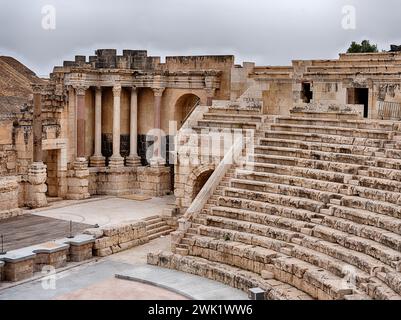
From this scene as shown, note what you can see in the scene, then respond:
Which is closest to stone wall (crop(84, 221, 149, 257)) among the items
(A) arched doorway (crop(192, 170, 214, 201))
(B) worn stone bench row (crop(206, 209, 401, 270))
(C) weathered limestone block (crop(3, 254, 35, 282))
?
(A) arched doorway (crop(192, 170, 214, 201))

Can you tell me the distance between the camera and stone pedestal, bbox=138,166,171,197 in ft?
86.3

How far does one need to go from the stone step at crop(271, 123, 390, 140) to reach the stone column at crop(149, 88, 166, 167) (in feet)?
23.4

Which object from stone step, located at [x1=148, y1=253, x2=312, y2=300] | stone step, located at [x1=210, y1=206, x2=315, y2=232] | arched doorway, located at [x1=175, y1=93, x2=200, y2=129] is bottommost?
stone step, located at [x1=148, y1=253, x2=312, y2=300]

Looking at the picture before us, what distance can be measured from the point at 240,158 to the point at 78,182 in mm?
8057

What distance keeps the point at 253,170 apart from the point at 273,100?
4683 millimetres

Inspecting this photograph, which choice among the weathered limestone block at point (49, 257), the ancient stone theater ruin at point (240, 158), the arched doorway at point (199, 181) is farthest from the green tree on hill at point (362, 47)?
the weathered limestone block at point (49, 257)

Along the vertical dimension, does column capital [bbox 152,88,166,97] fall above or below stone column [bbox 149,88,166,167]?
above

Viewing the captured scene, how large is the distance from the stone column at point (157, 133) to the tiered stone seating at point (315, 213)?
22.8 feet

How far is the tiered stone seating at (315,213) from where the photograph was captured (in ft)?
44.9

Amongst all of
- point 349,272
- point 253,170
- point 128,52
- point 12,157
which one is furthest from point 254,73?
point 349,272

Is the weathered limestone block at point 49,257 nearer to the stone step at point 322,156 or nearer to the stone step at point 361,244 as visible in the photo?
the stone step at point 322,156

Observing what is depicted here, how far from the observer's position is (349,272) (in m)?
13.5

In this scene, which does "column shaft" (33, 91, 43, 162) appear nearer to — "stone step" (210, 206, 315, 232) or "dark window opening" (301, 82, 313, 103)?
"stone step" (210, 206, 315, 232)
